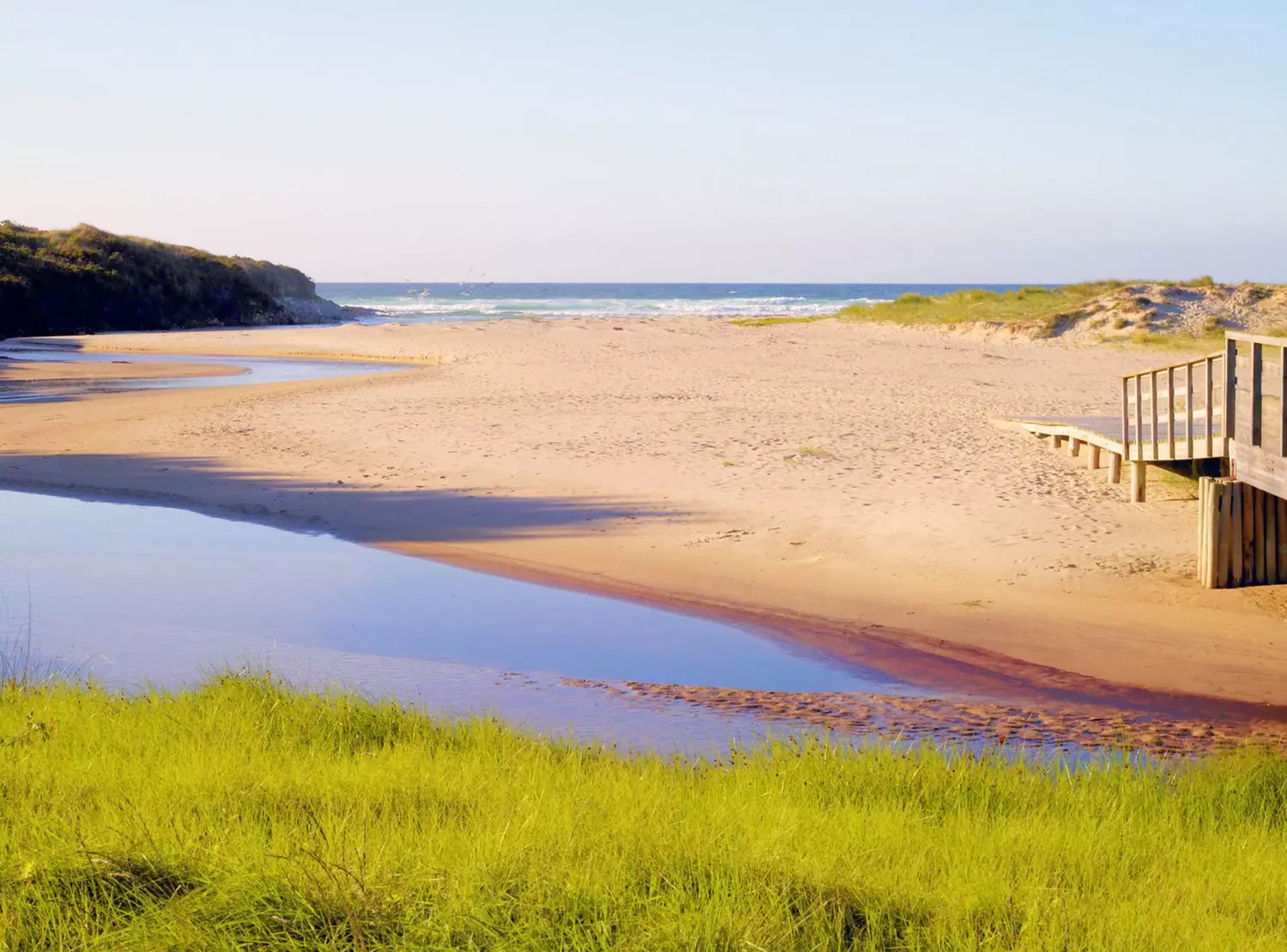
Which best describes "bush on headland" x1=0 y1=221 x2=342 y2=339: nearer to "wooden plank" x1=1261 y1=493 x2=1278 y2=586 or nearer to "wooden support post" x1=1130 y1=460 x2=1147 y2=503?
"wooden support post" x1=1130 y1=460 x2=1147 y2=503

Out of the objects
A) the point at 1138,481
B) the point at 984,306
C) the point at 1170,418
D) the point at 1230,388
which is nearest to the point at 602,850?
the point at 1230,388

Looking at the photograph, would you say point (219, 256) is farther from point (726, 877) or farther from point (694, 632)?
point (726, 877)

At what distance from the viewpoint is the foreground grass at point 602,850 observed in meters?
3.96

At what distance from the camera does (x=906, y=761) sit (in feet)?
20.0

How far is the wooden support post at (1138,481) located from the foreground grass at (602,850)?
333 inches

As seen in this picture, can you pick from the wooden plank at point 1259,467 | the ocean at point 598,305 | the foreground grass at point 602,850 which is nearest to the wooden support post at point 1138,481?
the wooden plank at point 1259,467

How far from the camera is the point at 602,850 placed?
445 centimetres

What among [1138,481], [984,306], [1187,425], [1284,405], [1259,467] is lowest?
[1138,481]

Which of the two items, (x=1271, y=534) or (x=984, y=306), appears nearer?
(x=1271, y=534)

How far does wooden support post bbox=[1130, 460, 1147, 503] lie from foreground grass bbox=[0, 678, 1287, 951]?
333 inches

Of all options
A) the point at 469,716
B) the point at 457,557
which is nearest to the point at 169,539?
the point at 457,557

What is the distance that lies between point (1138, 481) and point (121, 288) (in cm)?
5387

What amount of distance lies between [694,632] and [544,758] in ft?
13.1

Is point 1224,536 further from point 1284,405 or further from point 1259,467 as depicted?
point 1284,405
